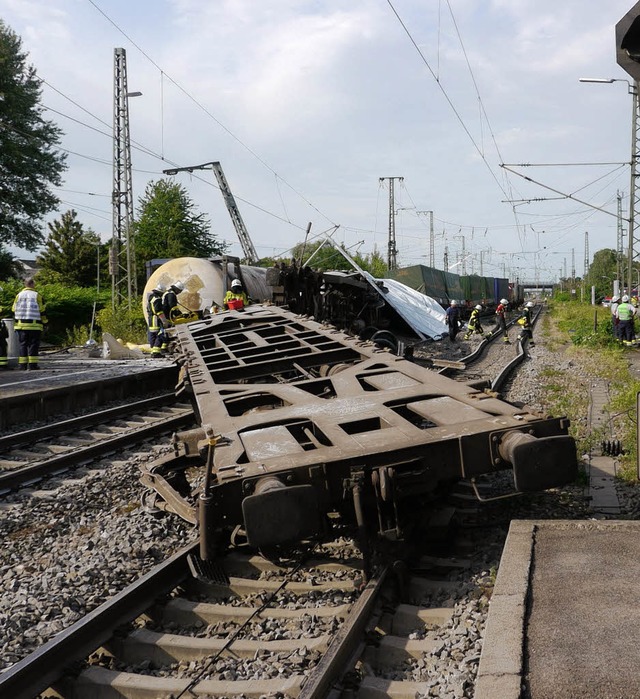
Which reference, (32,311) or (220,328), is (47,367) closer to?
(32,311)

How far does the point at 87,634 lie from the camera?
3701 mm

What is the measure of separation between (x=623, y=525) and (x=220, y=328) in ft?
22.9

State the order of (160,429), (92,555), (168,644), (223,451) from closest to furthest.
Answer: (168,644) < (223,451) < (92,555) < (160,429)

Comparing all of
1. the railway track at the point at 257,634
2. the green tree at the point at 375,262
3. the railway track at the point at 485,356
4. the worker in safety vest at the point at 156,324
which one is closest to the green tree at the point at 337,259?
the green tree at the point at 375,262

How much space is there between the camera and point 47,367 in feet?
51.8

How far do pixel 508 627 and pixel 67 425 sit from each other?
8.17m

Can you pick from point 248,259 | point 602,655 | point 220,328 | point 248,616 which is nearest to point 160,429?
point 220,328

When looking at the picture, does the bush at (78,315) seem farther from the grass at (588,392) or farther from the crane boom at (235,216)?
the grass at (588,392)

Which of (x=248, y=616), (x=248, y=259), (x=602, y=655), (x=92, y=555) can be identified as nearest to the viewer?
(x=602, y=655)

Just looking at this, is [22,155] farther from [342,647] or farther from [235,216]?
[342,647]

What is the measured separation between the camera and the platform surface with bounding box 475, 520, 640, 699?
2.59 m

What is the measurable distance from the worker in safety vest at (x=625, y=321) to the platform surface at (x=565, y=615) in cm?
1834

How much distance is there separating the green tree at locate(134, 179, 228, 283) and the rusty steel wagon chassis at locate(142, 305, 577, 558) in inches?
1540

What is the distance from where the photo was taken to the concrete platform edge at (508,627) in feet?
8.48
